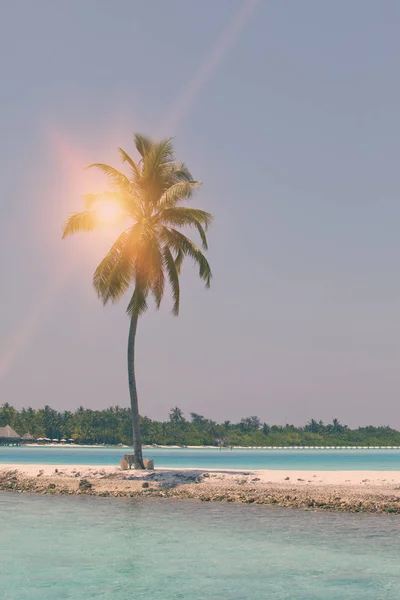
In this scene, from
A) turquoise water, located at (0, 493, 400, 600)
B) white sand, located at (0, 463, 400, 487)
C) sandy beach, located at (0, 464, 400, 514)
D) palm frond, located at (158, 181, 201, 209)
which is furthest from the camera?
palm frond, located at (158, 181, 201, 209)

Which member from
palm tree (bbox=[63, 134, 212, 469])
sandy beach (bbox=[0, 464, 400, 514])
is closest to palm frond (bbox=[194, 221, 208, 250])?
palm tree (bbox=[63, 134, 212, 469])

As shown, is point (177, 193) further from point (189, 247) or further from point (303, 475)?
point (303, 475)

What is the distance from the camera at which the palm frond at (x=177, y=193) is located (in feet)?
112

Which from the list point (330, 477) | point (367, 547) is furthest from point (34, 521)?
point (330, 477)

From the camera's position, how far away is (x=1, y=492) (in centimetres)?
3262

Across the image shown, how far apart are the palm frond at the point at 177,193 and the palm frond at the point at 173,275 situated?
2.76 metres

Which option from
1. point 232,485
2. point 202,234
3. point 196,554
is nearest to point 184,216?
point 202,234

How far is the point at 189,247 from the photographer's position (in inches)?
1435

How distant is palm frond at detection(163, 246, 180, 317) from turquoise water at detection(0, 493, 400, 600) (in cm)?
1387

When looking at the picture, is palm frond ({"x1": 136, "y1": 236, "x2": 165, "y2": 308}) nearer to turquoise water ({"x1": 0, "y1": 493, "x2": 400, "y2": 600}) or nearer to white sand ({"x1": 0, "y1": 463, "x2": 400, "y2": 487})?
white sand ({"x1": 0, "y1": 463, "x2": 400, "y2": 487})

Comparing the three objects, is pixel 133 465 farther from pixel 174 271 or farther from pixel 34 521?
pixel 34 521

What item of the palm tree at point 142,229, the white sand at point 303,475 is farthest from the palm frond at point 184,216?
the white sand at point 303,475

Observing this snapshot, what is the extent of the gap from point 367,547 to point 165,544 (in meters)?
5.18

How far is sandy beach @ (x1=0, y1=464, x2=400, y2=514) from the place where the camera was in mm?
25156
